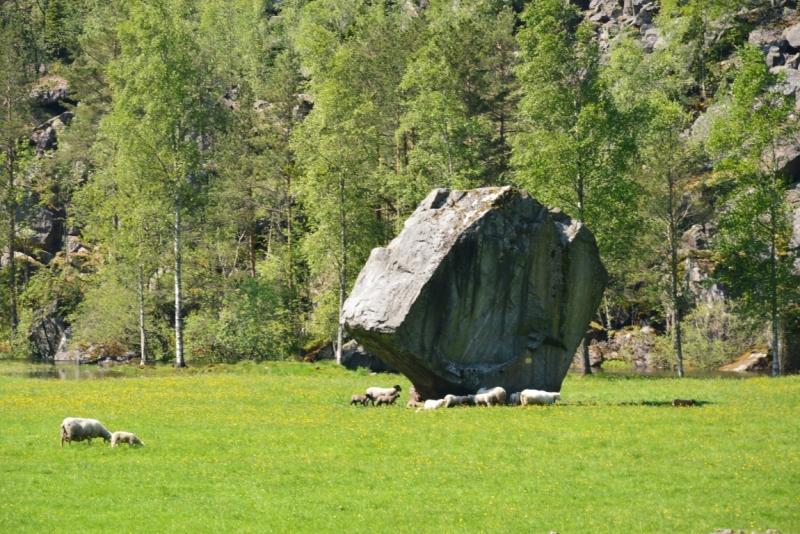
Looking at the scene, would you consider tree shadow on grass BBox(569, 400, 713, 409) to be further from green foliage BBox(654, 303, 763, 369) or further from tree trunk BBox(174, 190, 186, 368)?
tree trunk BBox(174, 190, 186, 368)

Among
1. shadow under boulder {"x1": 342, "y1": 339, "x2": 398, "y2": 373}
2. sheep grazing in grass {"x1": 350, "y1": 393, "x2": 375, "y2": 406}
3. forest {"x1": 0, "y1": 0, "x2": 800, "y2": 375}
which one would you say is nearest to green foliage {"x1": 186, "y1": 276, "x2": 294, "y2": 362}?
forest {"x1": 0, "y1": 0, "x2": 800, "y2": 375}

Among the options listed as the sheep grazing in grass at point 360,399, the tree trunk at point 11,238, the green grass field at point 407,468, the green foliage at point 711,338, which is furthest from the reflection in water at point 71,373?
the green foliage at point 711,338

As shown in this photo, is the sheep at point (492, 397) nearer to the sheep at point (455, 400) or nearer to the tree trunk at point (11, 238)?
the sheep at point (455, 400)

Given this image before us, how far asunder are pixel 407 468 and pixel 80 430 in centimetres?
992

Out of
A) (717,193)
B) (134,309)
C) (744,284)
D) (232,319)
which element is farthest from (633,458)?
(134,309)

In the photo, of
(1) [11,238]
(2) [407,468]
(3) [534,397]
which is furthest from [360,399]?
(1) [11,238]

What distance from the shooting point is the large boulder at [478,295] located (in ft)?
102

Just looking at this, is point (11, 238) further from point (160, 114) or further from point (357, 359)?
point (357, 359)

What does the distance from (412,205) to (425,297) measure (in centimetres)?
3660

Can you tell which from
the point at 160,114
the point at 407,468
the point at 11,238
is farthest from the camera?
the point at 11,238

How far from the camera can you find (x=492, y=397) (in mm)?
30766

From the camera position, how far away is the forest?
50.4 m

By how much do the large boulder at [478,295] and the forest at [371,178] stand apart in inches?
651

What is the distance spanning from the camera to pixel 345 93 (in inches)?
2344
